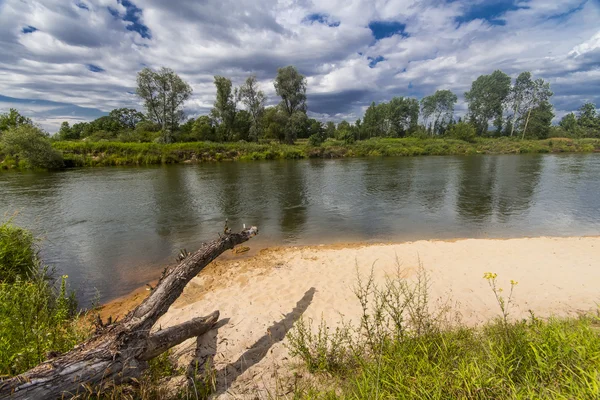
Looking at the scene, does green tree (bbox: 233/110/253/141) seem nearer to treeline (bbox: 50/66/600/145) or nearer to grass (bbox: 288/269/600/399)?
treeline (bbox: 50/66/600/145)

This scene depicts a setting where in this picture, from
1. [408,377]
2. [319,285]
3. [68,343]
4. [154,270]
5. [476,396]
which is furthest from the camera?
[154,270]

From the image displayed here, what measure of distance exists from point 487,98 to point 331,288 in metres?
90.6

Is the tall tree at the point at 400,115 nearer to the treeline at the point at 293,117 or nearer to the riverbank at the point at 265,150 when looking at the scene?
the treeline at the point at 293,117

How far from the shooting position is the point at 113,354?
2.82m

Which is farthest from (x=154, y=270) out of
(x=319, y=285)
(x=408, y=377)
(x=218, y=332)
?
(x=408, y=377)

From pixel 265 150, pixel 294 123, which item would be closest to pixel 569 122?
pixel 294 123

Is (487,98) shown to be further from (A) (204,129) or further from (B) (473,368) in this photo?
(B) (473,368)

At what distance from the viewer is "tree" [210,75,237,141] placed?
55.3 metres

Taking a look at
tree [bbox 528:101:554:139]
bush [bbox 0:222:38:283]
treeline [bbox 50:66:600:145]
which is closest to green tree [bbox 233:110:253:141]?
treeline [bbox 50:66:600:145]

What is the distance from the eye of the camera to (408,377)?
271 centimetres

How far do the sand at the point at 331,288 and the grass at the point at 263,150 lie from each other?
40848 millimetres

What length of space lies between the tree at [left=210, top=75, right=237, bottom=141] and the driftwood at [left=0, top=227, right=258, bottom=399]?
5847 centimetres

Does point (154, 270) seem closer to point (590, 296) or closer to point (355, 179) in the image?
point (590, 296)

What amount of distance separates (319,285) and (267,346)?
8.05ft
